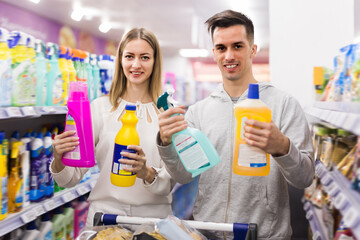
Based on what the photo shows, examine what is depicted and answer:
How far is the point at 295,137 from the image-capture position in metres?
1.54

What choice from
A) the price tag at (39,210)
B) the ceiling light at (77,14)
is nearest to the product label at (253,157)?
the price tag at (39,210)

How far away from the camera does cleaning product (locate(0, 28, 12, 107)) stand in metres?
1.85

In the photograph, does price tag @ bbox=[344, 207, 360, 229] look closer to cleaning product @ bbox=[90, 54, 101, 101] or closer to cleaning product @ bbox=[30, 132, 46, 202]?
cleaning product @ bbox=[30, 132, 46, 202]

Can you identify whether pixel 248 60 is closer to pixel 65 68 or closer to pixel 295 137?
pixel 295 137

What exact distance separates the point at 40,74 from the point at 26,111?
0.33 metres

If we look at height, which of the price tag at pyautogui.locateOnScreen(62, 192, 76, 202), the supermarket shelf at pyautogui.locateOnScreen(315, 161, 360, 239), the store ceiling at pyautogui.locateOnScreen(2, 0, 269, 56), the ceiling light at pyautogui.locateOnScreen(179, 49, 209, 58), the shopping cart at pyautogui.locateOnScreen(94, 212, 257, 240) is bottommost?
the price tag at pyautogui.locateOnScreen(62, 192, 76, 202)

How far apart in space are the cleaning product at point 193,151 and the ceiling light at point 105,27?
7.55m

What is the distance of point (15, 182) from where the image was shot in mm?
2070

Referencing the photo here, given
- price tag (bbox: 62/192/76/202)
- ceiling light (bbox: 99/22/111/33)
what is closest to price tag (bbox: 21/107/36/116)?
price tag (bbox: 62/192/76/202)

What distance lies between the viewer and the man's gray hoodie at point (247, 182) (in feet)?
5.18

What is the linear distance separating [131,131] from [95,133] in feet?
1.25

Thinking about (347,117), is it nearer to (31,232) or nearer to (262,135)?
(262,135)

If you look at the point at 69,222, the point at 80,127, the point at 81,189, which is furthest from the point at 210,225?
the point at 69,222

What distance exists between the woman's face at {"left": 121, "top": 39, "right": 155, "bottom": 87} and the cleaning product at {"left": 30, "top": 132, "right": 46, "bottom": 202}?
33.9 inches
